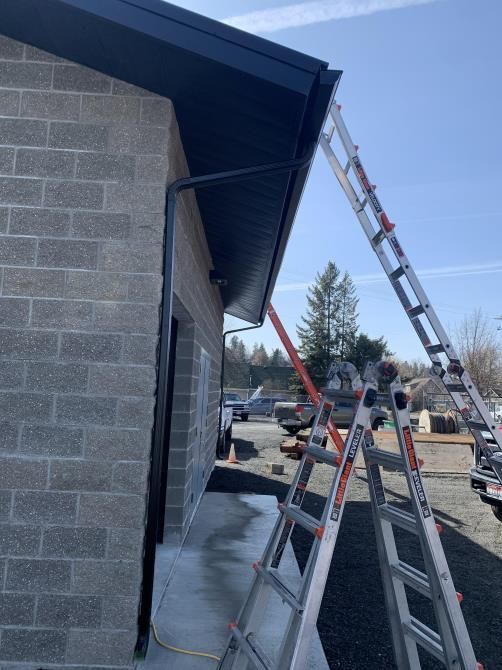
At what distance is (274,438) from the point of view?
842 inches

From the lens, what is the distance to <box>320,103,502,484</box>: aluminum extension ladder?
14.6ft

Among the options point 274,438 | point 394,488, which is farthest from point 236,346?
point 394,488

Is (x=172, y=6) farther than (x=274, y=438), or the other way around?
(x=274, y=438)

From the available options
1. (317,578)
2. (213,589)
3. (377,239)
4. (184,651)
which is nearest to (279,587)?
(317,578)

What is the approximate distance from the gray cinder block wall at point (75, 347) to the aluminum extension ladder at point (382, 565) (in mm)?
881

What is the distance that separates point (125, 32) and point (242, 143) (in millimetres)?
1144

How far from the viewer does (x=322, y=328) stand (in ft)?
165

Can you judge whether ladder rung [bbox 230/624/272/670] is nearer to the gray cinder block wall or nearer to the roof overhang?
the gray cinder block wall

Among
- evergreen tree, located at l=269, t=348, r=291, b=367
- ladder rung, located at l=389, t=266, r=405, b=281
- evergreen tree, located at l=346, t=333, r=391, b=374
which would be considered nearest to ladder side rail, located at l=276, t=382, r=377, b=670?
ladder rung, located at l=389, t=266, r=405, b=281

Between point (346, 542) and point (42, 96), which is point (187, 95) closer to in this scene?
point (42, 96)

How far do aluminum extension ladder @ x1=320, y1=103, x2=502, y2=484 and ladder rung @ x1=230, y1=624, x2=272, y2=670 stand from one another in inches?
95.9

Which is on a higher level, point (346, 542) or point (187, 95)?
point (187, 95)

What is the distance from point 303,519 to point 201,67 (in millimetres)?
2655

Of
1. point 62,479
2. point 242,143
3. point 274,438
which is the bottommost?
point 274,438
